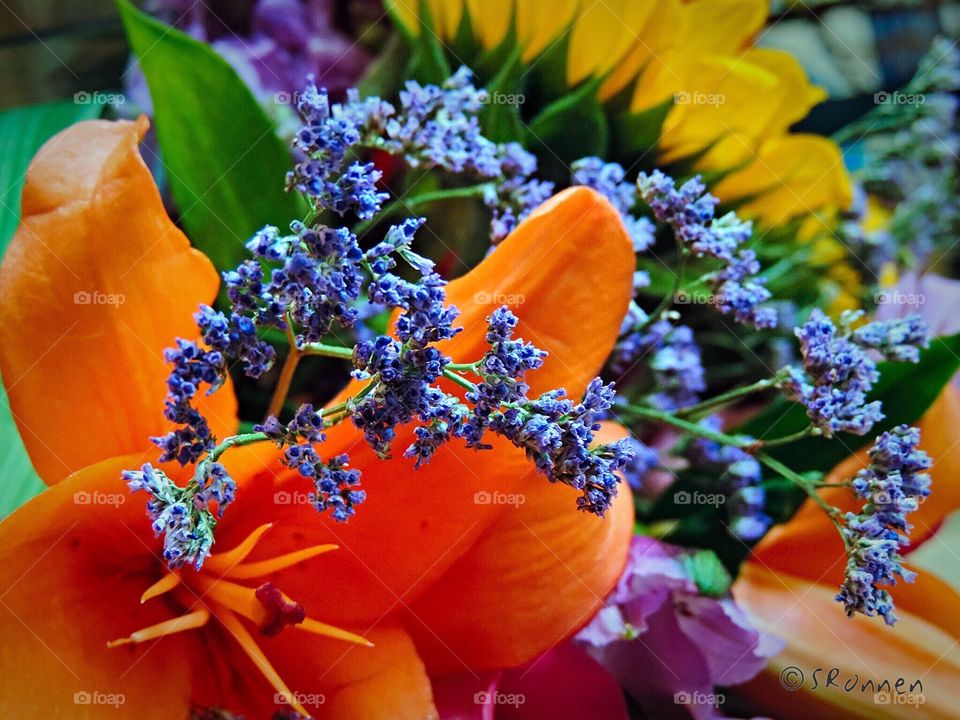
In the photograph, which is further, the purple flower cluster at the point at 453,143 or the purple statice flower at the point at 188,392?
the purple flower cluster at the point at 453,143

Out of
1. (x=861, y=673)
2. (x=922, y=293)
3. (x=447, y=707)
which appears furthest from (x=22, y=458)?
(x=922, y=293)

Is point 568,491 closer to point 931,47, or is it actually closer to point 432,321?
point 432,321

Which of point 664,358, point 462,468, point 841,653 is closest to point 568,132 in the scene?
point 664,358

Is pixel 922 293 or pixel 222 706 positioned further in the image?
pixel 922 293
